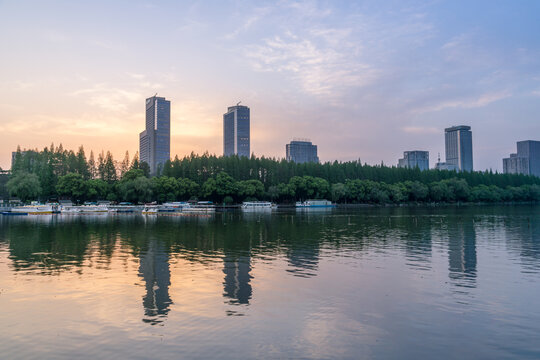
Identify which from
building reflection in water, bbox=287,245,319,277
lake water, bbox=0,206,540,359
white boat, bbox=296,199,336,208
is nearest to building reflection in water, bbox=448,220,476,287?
lake water, bbox=0,206,540,359

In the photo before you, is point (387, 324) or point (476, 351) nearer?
point (476, 351)

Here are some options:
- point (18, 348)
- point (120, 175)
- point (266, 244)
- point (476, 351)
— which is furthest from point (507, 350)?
point (120, 175)

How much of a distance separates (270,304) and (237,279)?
5.73m

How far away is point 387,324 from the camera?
15.8 m

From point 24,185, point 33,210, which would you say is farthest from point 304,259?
point 24,185

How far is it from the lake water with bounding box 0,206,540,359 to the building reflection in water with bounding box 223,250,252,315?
100mm

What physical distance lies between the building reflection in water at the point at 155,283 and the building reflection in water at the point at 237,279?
3235mm

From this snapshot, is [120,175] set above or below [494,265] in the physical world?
above

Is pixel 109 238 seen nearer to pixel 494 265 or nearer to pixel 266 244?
pixel 266 244

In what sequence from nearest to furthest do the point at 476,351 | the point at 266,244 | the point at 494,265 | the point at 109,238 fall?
the point at 476,351, the point at 494,265, the point at 266,244, the point at 109,238

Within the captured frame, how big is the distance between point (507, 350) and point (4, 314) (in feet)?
67.3

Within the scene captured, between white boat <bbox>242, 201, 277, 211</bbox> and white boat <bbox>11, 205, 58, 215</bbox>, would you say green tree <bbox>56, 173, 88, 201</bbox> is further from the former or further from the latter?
white boat <bbox>242, 201, 277, 211</bbox>

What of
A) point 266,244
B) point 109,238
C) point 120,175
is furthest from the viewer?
point 120,175

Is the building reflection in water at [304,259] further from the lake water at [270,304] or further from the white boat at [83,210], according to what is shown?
the white boat at [83,210]
